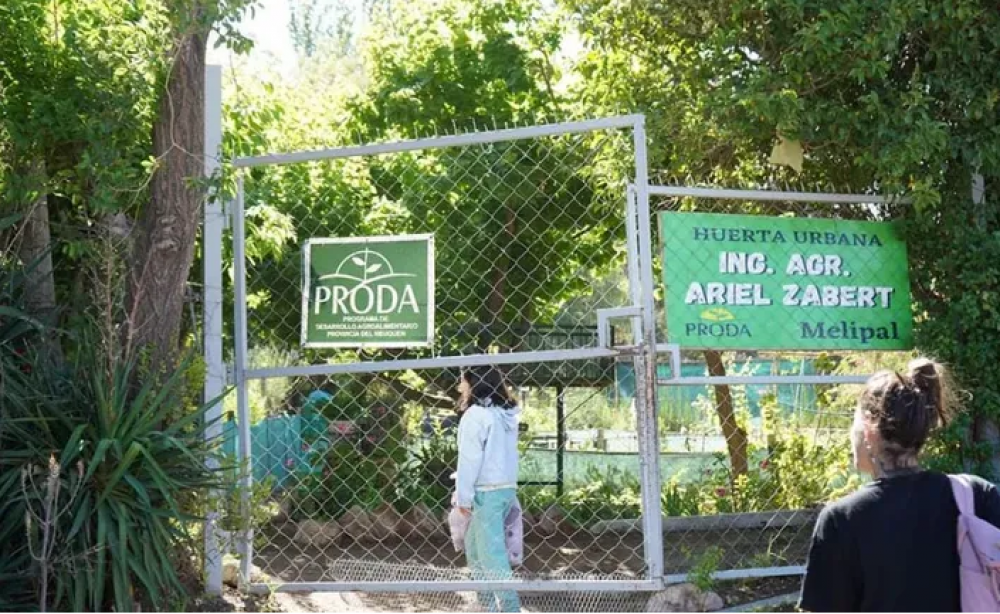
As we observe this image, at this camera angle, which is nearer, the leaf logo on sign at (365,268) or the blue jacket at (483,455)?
the blue jacket at (483,455)

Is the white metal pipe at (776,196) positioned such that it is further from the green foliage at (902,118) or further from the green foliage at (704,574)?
the green foliage at (704,574)

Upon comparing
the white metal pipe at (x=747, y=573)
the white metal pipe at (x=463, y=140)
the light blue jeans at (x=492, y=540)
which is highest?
the white metal pipe at (x=463, y=140)

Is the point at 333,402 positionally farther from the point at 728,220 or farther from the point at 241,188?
the point at 728,220

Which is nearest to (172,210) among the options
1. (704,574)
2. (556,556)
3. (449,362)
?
(449,362)

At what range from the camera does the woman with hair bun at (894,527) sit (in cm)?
313

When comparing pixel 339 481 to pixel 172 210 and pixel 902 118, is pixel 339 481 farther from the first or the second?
pixel 902 118

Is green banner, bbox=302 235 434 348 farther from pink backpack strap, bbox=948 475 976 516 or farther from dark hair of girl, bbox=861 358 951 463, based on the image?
pink backpack strap, bbox=948 475 976 516

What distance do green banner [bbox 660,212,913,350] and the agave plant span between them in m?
2.63

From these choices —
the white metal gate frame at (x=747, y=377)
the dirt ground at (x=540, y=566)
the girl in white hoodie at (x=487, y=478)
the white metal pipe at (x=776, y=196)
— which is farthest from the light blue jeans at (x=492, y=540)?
the white metal pipe at (x=776, y=196)

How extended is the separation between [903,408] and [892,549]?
0.38 meters

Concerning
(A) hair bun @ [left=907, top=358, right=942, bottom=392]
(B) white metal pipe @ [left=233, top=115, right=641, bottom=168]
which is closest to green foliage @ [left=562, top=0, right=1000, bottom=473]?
(B) white metal pipe @ [left=233, top=115, right=641, bottom=168]

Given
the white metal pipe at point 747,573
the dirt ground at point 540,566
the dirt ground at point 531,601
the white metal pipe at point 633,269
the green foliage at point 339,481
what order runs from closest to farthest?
the white metal pipe at point 633,269 → the white metal pipe at point 747,573 → the dirt ground at point 531,601 → the dirt ground at point 540,566 → the green foliage at point 339,481

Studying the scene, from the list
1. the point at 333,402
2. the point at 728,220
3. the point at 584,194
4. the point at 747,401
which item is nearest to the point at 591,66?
the point at 584,194

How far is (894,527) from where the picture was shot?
10.3 ft
